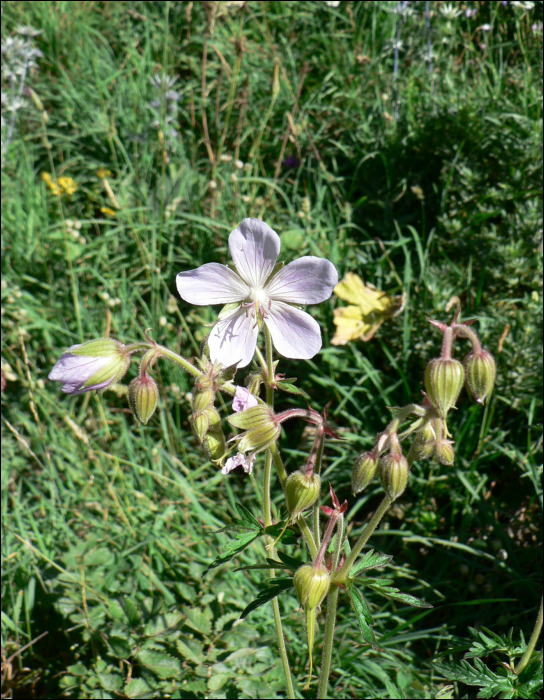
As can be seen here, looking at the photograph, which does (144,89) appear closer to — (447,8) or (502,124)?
(447,8)

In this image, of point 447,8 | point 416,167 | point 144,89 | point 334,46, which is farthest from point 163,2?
point 416,167

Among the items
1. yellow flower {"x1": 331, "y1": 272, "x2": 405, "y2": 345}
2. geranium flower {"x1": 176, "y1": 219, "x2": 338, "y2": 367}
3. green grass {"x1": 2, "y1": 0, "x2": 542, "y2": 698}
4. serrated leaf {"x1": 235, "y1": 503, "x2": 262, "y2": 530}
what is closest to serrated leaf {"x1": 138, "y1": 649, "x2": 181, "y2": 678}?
green grass {"x1": 2, "y1": 0, "x2": 542, "y2": 698}

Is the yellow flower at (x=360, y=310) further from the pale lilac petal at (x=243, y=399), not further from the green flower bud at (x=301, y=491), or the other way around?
the green flower bud at (x=301, y=491)

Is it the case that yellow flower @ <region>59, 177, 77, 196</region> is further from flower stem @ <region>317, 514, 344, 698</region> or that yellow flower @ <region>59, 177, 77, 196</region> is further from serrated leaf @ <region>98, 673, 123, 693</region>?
flower stem @ <region>317, 514, 344, 698</region>

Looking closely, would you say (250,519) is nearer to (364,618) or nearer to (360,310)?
(364,618)

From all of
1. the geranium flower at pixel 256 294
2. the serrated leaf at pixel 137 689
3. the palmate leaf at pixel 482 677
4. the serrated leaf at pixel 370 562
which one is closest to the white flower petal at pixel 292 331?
the geranium flower at pixel 256 294

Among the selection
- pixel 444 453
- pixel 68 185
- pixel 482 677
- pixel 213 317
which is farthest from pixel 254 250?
pixel 68 185
